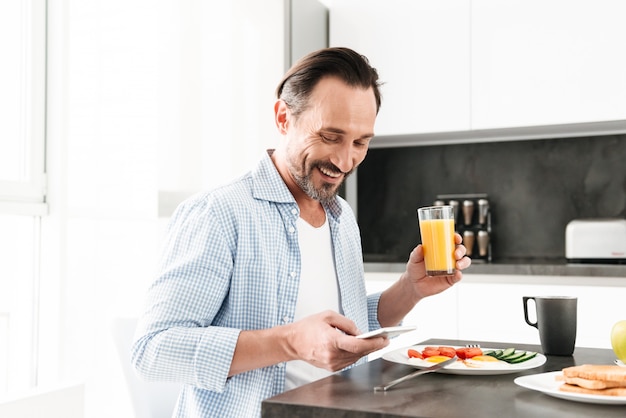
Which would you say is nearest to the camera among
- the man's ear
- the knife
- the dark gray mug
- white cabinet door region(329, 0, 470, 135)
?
the knife

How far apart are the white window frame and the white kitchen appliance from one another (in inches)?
86.7

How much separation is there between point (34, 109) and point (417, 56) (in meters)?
1.85

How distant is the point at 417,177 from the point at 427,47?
0.76m

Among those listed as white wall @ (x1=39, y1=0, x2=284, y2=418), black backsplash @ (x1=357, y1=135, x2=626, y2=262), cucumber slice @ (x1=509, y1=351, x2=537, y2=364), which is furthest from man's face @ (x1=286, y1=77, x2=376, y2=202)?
black backsplash @ (x1=357, y1=135, x2=626, y2=262)

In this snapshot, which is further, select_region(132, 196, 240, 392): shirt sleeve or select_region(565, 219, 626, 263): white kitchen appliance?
select_region(565, 219, 626, 263): white kitchen appliance

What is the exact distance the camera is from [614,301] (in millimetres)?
2752

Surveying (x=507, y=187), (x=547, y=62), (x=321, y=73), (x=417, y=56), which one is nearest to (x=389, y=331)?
(x=321, y=73)

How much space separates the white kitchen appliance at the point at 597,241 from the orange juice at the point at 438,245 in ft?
5.90

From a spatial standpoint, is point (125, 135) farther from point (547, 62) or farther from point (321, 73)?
point (547, 62)

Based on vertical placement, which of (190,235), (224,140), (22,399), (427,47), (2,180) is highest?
(427,47)

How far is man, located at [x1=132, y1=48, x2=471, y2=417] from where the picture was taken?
4.19ft

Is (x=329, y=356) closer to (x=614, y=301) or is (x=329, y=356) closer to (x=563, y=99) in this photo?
(x=614, y=301)

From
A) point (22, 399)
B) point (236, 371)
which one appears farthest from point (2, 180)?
point (236, 371)

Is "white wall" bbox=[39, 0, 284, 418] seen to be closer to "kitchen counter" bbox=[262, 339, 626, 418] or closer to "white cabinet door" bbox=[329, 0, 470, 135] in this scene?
"white cabinet door" bbox=[329, 0, 470, 135]
